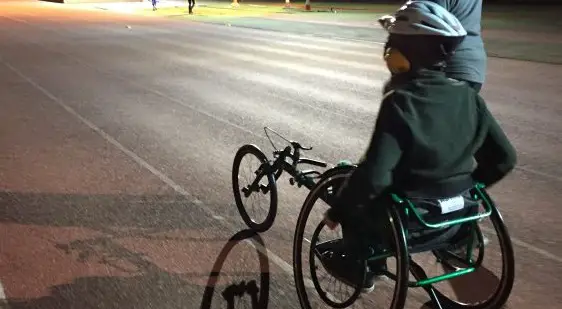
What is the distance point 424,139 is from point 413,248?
592 mm

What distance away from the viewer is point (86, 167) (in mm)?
6574

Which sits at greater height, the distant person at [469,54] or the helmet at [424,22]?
the helmet at [424,22]

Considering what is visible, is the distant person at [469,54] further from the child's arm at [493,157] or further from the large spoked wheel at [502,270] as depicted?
the large spoked wheel at [502,270]

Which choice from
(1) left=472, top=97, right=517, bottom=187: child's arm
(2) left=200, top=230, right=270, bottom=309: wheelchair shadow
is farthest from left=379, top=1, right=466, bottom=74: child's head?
(2) left=200, top=230, right=270, bottom=309: wheelchair shadow

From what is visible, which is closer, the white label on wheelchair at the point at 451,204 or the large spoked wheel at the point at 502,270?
the white label on wheelchair at the point at 451,204

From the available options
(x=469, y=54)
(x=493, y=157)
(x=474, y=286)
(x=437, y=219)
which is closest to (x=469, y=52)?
(x=469, y=54)

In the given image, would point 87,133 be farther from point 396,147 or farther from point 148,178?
point 396,147

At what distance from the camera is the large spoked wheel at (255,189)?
4.62 metres

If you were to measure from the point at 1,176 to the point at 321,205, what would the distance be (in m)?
3.31

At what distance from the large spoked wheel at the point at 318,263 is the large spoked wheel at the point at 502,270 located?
373 mm

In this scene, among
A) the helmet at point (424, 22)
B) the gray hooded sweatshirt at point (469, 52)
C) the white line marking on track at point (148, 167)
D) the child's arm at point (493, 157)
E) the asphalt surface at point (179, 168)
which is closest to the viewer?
the helmet at point (424, 22)

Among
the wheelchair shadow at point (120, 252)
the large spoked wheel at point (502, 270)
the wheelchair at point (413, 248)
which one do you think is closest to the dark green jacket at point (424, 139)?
the wheelchair at point (413, 248)

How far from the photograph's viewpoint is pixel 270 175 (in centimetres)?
454

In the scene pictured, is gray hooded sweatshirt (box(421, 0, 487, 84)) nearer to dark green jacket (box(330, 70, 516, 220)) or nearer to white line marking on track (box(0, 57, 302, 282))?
dark green jacket (box(330, 70, 516, 220))
